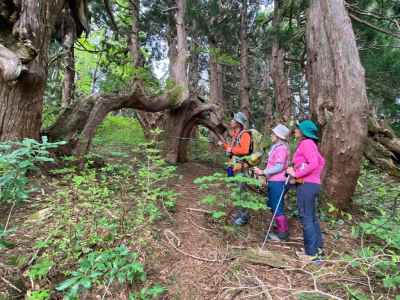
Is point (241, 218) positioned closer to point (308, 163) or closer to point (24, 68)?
point (308, 163)

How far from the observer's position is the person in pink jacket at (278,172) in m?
4.23

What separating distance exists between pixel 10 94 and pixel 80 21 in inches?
111

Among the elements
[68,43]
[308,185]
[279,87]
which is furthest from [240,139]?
[68,43]

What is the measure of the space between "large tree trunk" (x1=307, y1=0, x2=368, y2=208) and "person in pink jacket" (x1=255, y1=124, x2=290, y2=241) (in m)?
1.67

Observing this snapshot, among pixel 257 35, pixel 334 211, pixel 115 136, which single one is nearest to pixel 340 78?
pixel 334 211

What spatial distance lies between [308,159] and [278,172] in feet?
1.86

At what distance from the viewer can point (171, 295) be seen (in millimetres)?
2861

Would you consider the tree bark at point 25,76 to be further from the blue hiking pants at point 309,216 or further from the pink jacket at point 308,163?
the blue hiking pants at point 309,216

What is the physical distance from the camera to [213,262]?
349 cm

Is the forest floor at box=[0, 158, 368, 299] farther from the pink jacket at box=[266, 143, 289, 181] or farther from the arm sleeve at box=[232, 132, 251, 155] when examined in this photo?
the arm sleeve at box=[232, 132, 251, 155]

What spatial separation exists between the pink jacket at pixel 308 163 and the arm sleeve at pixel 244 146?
0.96 m

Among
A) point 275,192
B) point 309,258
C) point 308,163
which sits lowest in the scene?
point 309,258

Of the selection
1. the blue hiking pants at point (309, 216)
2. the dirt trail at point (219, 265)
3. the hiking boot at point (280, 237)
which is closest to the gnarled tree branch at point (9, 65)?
the dirt trail at point (219, 265)

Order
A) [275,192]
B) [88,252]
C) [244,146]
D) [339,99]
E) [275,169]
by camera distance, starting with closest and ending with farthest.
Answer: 1. [88,252]
2. [275,169]
3. [275,192]
4. [244,146]
5. [339,99]
